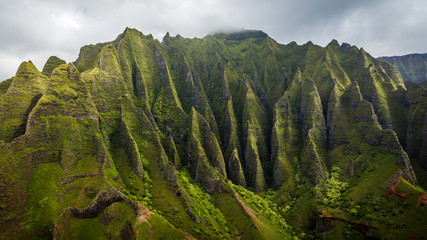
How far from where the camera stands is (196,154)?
76562 millimetres

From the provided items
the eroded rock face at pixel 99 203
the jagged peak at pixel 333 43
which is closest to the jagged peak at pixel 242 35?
the jagged peak at pixel 333 43

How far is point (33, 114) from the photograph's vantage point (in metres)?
47.2

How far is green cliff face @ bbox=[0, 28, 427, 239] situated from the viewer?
43.1 m

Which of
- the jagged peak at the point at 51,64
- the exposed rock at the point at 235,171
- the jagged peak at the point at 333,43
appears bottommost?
the exposed rock at the point at 235,171

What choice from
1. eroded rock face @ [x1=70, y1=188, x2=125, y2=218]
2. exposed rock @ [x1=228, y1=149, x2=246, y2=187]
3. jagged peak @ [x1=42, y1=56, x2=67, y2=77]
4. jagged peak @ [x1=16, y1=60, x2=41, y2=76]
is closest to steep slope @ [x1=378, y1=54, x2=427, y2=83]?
exposed rock @ [x1=228, y1=149, x2=246, y2=187]

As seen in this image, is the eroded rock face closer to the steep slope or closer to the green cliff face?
the green cliff face

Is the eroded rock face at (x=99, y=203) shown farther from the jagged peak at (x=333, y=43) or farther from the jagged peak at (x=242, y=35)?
the jagged peak at (x=242, y=35)

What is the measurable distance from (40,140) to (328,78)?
124 metres

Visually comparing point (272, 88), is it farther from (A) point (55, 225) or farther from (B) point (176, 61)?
(A) point (55, 225)

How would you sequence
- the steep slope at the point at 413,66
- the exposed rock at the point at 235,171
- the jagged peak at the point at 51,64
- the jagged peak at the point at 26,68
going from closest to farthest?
1. the jagged peak at the point at 26,68
2. the jagged peak at the point at 51,64
3. the exposed rock at the point at 235,171
4. the steep slope at the point at 413,66

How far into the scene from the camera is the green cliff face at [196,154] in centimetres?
4309

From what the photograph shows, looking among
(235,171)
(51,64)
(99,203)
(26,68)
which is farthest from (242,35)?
(99,203)

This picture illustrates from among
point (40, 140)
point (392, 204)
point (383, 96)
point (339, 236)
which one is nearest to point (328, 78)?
point (383, 96)

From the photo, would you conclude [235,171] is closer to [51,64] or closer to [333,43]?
[51,64]
